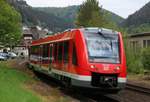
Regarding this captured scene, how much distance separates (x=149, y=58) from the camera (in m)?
36.5

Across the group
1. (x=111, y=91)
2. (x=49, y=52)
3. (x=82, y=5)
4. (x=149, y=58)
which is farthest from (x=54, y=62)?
(x=82, y=5)

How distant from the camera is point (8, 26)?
68750mm

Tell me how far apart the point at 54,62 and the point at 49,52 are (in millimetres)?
2305

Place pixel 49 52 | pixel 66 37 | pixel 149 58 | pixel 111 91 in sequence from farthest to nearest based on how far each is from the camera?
pixel 149 58
pixel 49 52
pixel 66 37
pixel 111 91

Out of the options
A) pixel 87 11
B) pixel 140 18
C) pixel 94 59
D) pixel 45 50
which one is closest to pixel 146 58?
pixel 45 50

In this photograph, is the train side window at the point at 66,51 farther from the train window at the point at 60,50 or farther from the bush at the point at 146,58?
the bush at the point at 146,58

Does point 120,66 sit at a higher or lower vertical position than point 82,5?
lower

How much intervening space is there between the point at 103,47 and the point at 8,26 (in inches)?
1908

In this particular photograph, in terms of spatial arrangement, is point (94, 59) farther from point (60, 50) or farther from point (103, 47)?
point (60, 50)

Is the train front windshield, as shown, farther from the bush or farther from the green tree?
the green tree

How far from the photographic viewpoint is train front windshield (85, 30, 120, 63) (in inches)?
829

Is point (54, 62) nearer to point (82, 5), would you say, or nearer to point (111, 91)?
point (111, 91)

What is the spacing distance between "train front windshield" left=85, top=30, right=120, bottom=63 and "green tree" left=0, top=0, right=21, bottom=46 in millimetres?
44583

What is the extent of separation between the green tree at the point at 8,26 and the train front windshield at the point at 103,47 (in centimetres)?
4458
